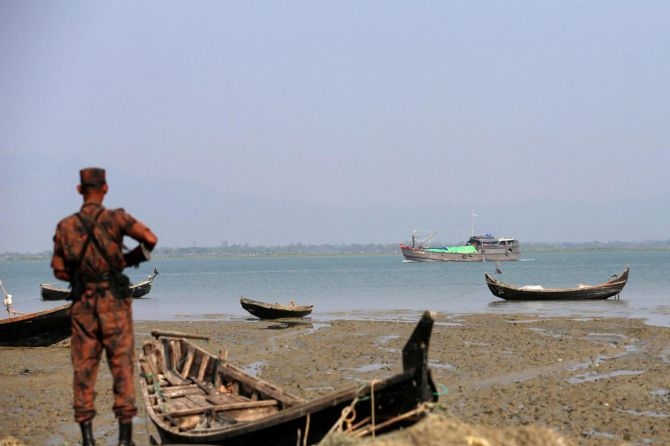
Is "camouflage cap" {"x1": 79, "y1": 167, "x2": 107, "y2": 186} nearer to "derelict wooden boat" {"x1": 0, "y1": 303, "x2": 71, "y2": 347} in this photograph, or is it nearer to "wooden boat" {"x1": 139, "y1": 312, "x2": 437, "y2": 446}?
"wooden boat" {"x1": 139, "y1": 312, "x2": 437, "y2": 446}

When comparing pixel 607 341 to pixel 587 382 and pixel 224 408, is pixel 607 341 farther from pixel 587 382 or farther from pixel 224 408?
pixel 224 408

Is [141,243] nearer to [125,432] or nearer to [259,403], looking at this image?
[125,432]

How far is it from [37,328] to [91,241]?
14531 mm

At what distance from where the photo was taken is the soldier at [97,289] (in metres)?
6.70

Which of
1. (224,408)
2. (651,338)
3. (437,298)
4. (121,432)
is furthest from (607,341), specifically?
(437,298)

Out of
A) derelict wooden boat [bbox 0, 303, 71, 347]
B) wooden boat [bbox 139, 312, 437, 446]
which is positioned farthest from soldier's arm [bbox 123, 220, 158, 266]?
derelict wooden boat [bbox 0, 303, 71, 347]

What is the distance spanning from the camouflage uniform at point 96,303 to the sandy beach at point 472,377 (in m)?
2.16

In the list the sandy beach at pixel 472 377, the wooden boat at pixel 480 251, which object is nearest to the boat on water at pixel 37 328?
the sandy beach at pixel 472 377

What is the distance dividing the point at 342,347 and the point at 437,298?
27105 millimetres

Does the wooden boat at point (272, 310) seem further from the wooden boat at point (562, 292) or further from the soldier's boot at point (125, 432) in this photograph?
the soldier's boot at point (125, 432)

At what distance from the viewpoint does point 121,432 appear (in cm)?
686

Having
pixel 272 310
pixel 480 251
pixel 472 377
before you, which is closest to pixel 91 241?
pixel 472 377

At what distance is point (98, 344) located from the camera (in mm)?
6805

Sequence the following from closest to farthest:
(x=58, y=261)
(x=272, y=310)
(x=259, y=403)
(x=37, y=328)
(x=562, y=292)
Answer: (x=58, y=261)
(x=259, y=403)
(x=37, y=328)
(x=272, y=310)
(x=562, y=292)
